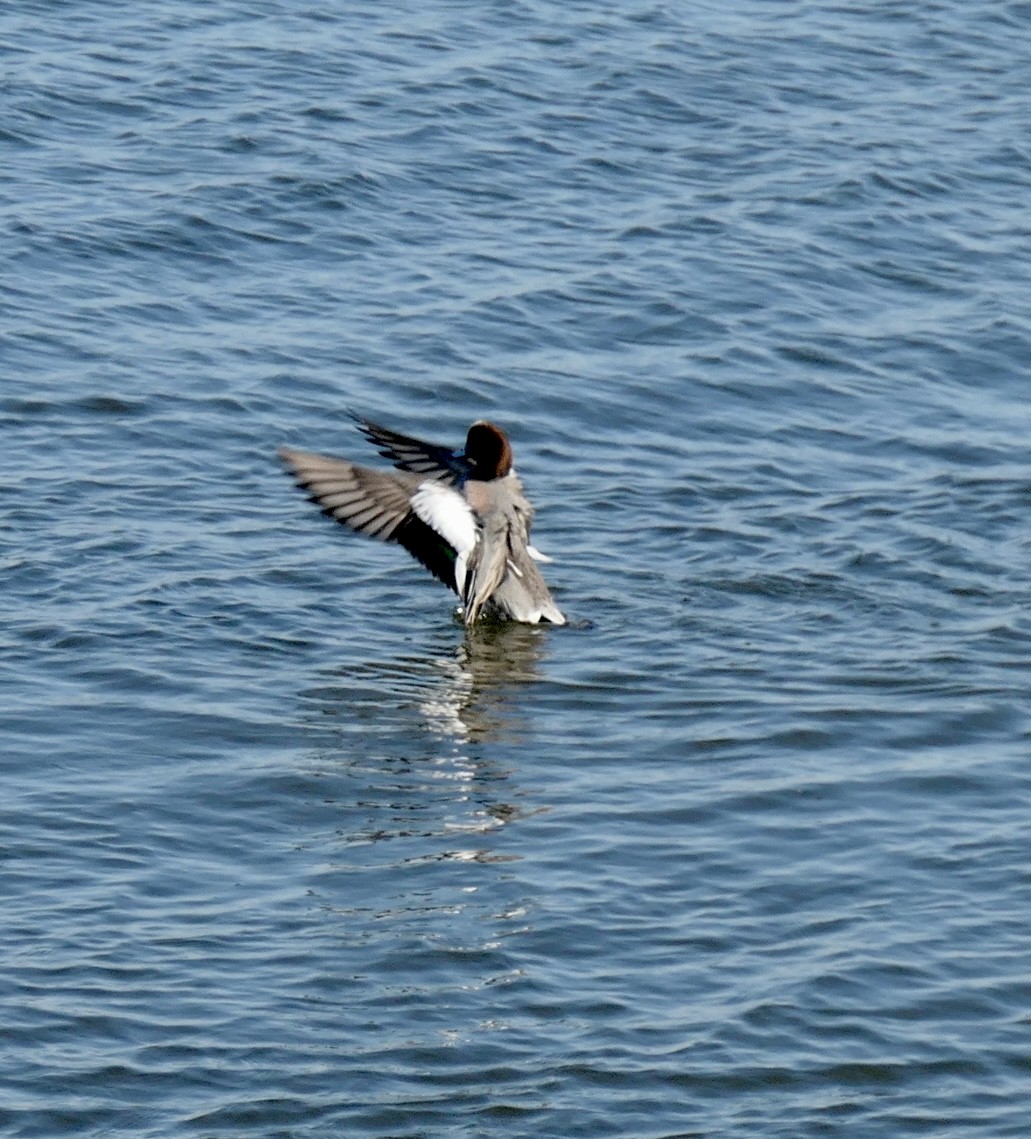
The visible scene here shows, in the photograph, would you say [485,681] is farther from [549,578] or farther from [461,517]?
[549,578]

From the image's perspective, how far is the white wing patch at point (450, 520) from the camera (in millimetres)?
9695

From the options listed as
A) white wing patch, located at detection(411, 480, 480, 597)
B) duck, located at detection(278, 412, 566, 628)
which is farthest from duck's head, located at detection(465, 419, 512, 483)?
white wing patch, located at detection(411, 480, 480, 597)

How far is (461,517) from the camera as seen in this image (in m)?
9.77

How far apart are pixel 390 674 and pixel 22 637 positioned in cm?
147

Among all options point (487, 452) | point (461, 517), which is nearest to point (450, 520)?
point (461, 517)

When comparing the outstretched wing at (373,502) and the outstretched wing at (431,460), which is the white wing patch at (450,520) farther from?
the outstretched wing at (431,460)

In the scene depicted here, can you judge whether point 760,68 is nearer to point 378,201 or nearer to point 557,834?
point 378,201

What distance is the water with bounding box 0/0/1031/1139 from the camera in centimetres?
608

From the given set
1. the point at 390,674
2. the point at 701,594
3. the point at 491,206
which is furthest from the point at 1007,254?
the point at 390,674

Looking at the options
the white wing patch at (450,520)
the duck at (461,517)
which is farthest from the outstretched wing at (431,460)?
the white wing patch at (450,520)

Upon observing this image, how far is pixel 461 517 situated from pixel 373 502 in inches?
15.5

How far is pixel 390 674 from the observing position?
910cm

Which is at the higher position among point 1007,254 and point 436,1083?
point 1007,254

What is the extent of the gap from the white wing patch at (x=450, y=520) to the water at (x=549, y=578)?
34 centimetres
